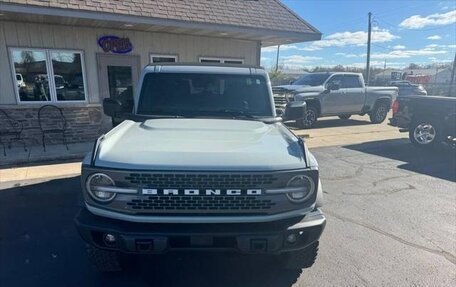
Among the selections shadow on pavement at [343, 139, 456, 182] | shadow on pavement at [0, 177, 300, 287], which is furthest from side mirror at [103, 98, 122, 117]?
shadow on pavement at [343, 139, 456, 182]

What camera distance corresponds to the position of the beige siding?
7723mm

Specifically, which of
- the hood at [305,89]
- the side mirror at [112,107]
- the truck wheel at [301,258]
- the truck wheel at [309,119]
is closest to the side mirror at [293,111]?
the truck wheel at [301,258]

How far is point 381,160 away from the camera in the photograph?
7.81 metres

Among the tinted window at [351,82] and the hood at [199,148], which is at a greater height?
the tinted window at [351,82]

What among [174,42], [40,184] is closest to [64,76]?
[174,42]

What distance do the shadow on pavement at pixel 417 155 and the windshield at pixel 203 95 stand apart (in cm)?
502

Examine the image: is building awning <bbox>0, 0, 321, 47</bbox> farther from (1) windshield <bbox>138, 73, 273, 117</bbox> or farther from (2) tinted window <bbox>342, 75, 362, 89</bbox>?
A: (1) windshield <bbox>138, 73, 273, 117</bbox>

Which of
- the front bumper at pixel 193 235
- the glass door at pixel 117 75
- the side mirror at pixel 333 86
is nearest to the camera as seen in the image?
the front bumper at pixel 193 235

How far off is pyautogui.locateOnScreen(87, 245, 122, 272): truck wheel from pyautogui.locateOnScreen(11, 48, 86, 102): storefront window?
22.9 feet

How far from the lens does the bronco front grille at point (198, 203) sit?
242 centimetres

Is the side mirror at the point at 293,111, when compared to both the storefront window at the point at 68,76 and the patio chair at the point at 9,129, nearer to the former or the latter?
the storefront window at the point at 68,76

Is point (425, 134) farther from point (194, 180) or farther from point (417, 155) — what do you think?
point (194, 180)

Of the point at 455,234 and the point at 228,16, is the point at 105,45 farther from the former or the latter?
the point at 455,234

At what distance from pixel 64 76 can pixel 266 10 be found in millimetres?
6472
